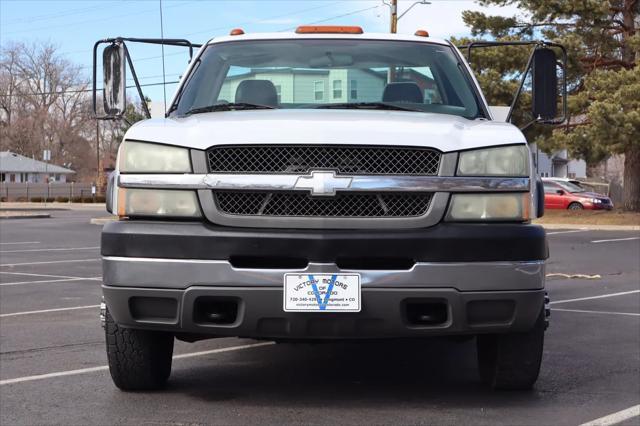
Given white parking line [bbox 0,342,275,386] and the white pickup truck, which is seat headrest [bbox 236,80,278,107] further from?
white parking line [bbox 0,342,275,386]

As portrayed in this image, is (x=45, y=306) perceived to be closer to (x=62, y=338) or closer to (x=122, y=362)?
(x=62, y=338)

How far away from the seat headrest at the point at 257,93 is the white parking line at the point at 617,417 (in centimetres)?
254

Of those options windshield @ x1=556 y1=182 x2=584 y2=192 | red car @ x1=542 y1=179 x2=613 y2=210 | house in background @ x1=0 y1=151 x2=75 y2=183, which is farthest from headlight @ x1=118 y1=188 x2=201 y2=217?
house in background @ x1=0 y1=151 x2=75 y2=183

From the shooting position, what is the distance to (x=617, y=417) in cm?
501

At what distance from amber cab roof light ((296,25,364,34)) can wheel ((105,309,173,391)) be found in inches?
88.5

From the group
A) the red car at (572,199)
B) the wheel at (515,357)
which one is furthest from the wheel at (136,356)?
the red car at (572,199)

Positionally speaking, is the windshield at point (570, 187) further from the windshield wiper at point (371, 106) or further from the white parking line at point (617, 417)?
the white parking line at point (617, 417)

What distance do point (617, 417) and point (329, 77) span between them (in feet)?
8.78

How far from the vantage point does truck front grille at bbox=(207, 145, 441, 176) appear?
15.7ft

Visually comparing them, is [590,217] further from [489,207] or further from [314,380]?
[489,207]

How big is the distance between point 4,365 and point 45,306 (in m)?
3.43

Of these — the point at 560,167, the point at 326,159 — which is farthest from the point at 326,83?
the point at 560,167

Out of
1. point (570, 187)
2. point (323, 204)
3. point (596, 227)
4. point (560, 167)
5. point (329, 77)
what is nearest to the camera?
point (323, 204)

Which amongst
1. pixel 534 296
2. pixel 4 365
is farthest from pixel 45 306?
pixel 534 296
